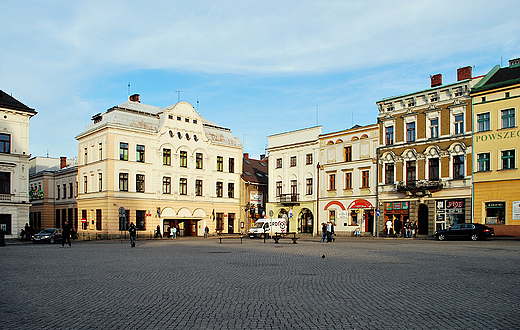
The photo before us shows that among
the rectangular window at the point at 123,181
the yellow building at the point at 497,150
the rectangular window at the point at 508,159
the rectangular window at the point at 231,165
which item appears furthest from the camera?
the rectangular window at the point at 231,165

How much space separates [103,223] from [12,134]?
12850 millimetres

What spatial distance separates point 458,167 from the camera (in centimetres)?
4259

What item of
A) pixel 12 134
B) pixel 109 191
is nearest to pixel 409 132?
pixel 109 191

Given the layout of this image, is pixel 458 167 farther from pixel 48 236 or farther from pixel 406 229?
pixel 48 236

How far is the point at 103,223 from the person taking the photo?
165 feet

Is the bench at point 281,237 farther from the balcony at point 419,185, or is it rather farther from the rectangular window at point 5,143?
the rectangular window at point 5,143

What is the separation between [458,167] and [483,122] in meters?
4.61

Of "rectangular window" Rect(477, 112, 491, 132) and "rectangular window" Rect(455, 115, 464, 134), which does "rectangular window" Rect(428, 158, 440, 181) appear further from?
"rectangular window" Rect(477, 112, 491, 132)

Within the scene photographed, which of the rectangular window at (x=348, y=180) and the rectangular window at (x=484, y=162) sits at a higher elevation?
the rectangular window at (x=484, y=162)

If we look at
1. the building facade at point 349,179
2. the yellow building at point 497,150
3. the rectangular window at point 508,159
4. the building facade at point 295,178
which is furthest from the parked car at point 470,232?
the building facade at point 295,178

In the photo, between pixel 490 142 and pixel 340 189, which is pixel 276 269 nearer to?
pixel 490 142

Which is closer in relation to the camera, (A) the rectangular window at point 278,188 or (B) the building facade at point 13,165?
(B) the building facade at point 13,165

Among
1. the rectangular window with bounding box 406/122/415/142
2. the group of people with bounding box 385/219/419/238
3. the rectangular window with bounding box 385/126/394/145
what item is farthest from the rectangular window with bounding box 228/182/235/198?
the rectangular window with bounding box 406/122/415/142

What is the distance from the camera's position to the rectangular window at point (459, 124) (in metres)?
42.2
